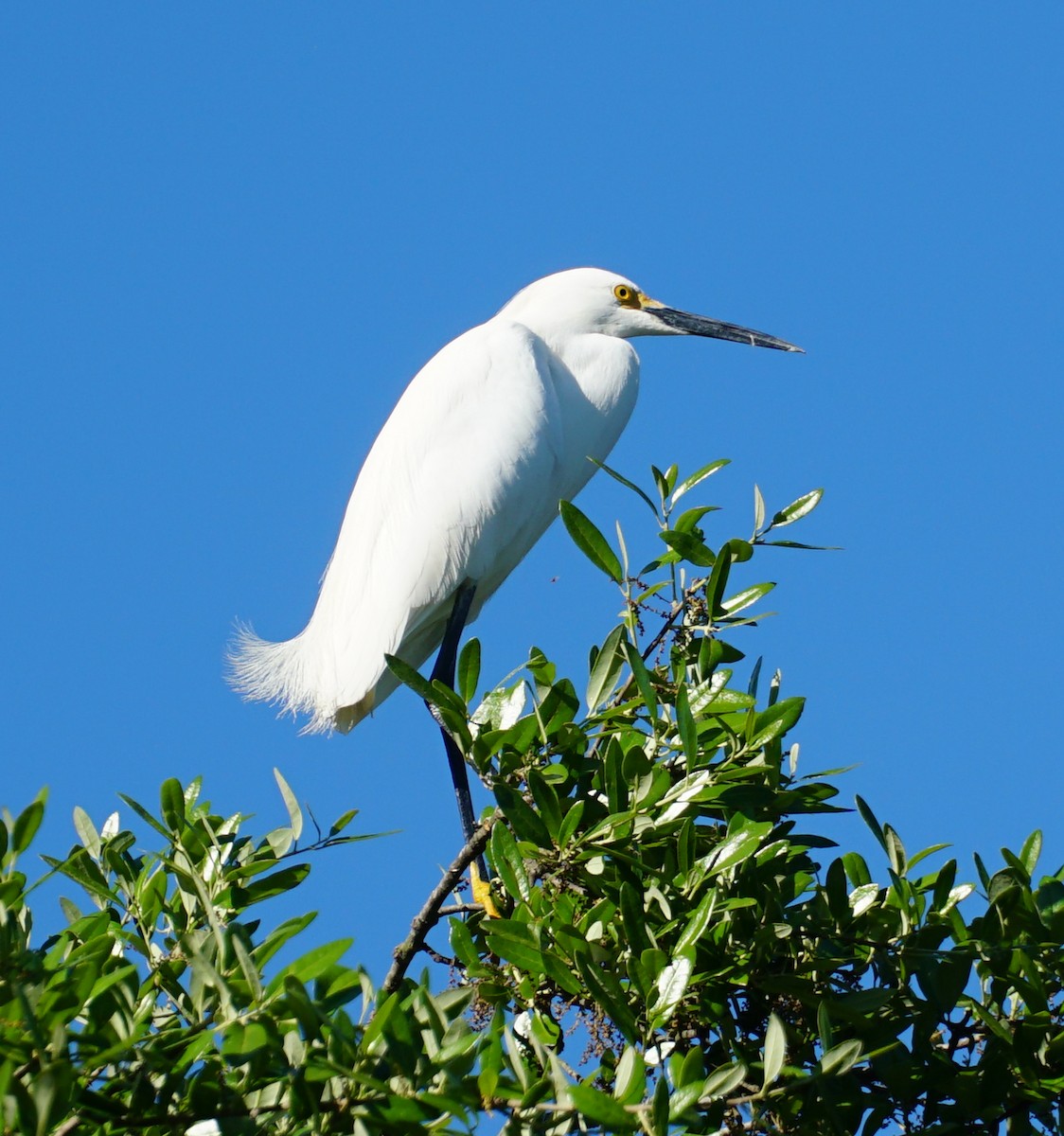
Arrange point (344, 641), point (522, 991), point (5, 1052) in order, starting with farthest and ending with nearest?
point (344, 641), point (522, 991), point (5, 1052)

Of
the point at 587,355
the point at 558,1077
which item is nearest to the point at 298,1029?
the point at 558,1077

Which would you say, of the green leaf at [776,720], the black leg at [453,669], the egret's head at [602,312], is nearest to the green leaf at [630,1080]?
the green leaf at [776,720]

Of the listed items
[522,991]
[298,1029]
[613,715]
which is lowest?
[298,1029]

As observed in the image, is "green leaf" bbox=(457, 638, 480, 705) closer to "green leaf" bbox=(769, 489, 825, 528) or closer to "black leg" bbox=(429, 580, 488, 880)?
"green leaf" bbox=(769, 489, 825, 528)

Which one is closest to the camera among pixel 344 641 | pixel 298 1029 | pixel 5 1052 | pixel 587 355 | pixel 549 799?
pixel 5 1052

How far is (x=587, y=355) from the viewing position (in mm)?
5508

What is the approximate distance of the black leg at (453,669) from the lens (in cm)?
484

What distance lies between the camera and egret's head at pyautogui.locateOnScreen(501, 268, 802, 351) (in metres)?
5.62

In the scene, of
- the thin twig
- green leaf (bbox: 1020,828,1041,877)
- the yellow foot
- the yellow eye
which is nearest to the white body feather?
the yellow eye

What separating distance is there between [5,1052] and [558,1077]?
678mm

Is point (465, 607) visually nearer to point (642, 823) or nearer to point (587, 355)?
point (587, 355)

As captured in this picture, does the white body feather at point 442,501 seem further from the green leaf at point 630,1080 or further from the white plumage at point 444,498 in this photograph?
the green leaf at point 630,1080

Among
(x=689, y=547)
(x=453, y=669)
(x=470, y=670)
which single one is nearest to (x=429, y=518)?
(x=453, y=669)

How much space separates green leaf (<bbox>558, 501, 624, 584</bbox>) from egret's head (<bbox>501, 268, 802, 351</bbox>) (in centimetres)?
300
